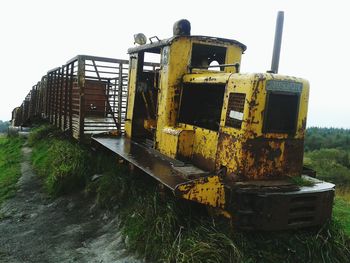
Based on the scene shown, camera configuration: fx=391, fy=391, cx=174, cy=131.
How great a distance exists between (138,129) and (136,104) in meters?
0.53

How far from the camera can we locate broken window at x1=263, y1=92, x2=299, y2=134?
4.84 m

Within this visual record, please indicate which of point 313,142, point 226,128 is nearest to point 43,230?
point 226,128

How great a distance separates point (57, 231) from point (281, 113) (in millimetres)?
3944

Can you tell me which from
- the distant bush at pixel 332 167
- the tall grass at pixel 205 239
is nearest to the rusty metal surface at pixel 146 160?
the tall grass at pixel 205 239

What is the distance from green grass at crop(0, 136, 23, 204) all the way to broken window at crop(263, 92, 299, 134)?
5871 mm

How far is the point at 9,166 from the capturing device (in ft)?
35.6

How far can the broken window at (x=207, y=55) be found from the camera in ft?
21.8

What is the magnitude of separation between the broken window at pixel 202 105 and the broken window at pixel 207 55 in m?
0.56

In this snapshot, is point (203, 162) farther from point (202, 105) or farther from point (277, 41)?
point (277, 41)

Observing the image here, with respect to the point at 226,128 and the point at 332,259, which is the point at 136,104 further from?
the point at 332,259

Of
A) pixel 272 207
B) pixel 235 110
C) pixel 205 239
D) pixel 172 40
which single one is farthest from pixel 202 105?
pixel 205 239

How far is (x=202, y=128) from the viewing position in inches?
225

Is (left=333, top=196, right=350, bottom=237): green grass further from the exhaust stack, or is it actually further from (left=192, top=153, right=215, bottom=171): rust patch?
the exhaust stack

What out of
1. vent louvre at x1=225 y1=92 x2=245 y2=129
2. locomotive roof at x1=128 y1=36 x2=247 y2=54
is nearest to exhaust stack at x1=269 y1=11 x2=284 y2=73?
vent louvre at x1=225 y1=92 x2=245 y2=129
